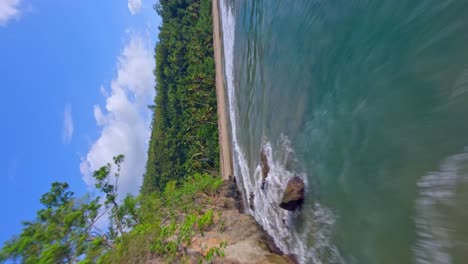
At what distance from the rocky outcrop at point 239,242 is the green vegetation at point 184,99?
12.5 meters

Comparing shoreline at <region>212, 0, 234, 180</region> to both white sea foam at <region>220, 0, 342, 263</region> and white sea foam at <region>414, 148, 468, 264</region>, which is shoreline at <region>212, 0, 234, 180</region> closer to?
white sea foam at <region>220, 0, 342, 263</region>

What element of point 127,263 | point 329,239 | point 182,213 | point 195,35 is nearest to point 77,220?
point 127,263

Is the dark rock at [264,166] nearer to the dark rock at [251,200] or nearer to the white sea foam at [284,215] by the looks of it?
the white sea foam at [284,215]

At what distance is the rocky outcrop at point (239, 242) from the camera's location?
7.51 m

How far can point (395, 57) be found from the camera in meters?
5.03

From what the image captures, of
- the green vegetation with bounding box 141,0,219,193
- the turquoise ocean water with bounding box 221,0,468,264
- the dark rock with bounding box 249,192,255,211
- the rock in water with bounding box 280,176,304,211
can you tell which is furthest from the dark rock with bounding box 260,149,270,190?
the green vegetation with bounding box 141,0,219,193

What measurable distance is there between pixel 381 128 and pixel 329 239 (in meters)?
2.32

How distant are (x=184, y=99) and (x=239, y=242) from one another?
19.9 m

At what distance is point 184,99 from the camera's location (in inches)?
1071

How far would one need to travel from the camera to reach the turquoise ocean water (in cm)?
411

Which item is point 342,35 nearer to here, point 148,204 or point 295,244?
point 295,244

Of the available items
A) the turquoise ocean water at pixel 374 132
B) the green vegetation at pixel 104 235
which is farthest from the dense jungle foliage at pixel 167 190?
the turquoise ocean water at pixel 374 132

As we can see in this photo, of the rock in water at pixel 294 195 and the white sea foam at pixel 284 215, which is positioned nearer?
the white sea foam at pixel 284 215

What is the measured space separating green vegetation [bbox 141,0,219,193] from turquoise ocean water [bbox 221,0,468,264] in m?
15.8
